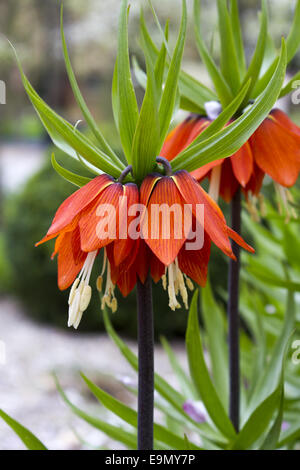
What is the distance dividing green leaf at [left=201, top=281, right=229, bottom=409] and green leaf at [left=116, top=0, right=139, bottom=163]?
1.50ft

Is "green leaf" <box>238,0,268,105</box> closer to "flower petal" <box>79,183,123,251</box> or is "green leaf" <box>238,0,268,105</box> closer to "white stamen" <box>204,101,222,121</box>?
"white stamen" <box>204,101,222,121</box>

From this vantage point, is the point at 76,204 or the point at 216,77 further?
the point at 216,77

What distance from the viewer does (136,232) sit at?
0.42 meters

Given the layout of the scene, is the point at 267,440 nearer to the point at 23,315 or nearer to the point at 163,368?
the point at 163,368

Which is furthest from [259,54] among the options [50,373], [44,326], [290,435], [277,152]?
[44,326]

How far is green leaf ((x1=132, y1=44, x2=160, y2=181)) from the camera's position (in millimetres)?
422

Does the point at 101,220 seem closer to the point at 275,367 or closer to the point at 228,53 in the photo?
the point at 228,53

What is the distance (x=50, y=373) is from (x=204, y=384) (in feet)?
5.76

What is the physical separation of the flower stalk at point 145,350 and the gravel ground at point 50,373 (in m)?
0.93

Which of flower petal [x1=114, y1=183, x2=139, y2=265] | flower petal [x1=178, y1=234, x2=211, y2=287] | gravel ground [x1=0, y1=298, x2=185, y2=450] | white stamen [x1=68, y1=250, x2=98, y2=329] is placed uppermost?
flower petal [x1=114, y1=183, x2=139, y2=265]

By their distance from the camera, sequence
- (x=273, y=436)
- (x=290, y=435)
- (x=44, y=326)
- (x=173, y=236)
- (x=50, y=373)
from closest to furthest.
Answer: (x=173, y=236), (x=273, y=436), (x=290, y=435), (x=50, y=373), (x=44, y=326)

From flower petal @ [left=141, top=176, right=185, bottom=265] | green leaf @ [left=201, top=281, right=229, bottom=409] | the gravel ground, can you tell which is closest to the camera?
flower petal @ [left=141, top=176, right=185, bottom=265]

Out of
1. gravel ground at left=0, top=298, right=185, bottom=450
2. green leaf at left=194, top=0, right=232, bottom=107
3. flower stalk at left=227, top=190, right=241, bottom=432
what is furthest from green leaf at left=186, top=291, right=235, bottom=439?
gravel ground at left=0, top=298, right=185, bottom=450

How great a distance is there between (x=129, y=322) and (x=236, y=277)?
6.99 feet
